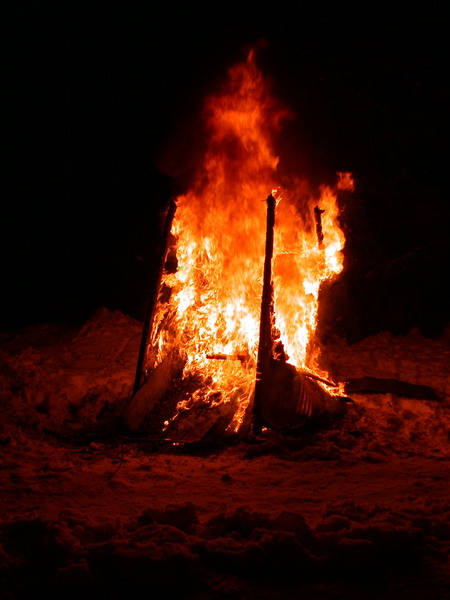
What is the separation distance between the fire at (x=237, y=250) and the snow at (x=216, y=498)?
151 centimetres

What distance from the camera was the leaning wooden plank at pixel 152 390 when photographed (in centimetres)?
687

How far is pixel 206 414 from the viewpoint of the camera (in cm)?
698

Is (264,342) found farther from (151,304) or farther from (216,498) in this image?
(216,498)

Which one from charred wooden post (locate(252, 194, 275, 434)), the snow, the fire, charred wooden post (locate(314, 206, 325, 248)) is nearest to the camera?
the snow

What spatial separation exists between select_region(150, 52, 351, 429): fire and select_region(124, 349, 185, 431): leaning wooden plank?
0.26 m

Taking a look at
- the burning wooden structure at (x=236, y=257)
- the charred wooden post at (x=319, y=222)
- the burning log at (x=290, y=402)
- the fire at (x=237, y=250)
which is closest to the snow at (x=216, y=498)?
the burning log at (x=290, y=402)

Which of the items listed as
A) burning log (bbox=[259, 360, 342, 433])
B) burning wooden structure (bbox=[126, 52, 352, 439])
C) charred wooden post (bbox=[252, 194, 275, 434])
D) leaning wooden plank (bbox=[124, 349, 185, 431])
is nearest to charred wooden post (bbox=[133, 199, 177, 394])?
burning wooden structure (bbox=[126, 52, 352, 439])

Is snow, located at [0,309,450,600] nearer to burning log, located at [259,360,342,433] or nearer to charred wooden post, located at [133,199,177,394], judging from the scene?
burning log, located at [259,360,342,433]

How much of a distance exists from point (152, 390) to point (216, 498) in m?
3.01

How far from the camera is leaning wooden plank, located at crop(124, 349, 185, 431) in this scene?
687 cm

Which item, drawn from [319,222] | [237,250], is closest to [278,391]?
[237,250]

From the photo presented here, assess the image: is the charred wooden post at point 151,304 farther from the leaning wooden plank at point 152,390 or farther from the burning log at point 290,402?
the burning log at point 290,402

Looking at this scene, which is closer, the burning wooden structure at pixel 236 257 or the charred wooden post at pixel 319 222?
the burning wooden structure at pixel 236 257

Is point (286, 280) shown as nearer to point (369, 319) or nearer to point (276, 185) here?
point (276, 185)
